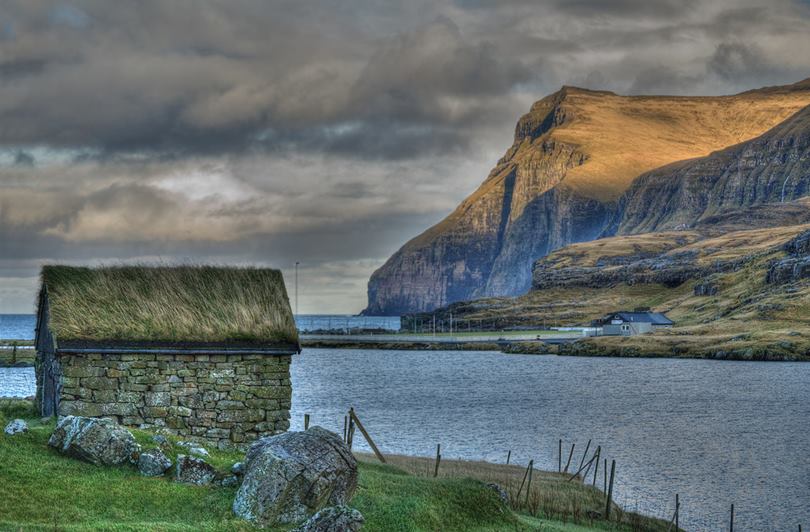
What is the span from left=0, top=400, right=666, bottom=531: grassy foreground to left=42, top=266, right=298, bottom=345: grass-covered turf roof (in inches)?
222

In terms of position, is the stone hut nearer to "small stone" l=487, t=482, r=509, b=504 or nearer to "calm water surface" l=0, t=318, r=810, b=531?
"small stone" l=487, t=482, r=509, b=504

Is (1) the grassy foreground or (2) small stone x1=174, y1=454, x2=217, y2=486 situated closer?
(1) the grassy foreground

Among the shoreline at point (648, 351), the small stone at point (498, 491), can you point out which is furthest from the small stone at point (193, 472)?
the shoreline at point (648, 351)

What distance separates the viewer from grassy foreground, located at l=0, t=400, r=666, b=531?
18938 millimetres

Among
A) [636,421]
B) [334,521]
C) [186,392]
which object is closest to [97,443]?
[334,521]

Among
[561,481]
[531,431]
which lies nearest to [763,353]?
[531,431]

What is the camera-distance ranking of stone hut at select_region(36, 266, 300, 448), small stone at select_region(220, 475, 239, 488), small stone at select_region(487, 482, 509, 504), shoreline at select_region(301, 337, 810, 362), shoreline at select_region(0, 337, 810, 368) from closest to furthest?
small stone at select_region(220, 475, 239, 488) → small stone at select_region(487, 482, 509, 504) → stone hut at select_region(36, 266, 300, 448) → shoreline at select_region(0, 337, 810, 368) → shoreline at select_region(301, 337, 810, 362)

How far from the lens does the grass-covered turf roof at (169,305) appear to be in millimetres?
29953

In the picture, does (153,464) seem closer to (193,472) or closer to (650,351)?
(193,472)

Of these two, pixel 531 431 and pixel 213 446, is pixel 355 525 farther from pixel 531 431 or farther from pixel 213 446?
pixel 531 431

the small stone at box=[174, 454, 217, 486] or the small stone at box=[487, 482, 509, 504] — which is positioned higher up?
the small stone at box=[174, 454, 217, 486]

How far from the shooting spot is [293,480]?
20391 millimetres

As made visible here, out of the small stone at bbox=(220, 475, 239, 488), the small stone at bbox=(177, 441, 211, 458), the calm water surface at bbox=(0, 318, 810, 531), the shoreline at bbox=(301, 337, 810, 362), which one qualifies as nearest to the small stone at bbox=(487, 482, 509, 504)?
the small stone at bbox=(220, 475, 239, 488)

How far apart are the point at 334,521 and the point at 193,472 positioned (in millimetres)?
4668
